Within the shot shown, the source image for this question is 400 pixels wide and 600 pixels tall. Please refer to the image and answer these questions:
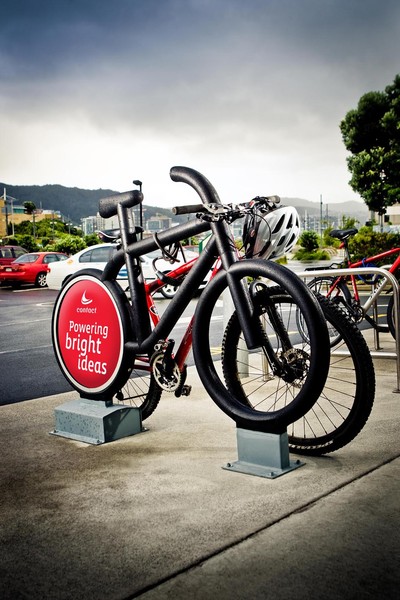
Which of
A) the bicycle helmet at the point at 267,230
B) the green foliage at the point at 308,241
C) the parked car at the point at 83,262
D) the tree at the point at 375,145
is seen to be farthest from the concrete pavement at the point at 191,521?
the green foliage at the point at 308,241

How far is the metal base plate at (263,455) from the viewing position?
3596mm

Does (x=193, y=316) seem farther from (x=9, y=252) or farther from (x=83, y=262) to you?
(x=9, y=252)

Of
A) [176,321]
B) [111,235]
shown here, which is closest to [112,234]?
[111,235]

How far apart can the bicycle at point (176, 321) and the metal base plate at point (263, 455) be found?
7 centimetres

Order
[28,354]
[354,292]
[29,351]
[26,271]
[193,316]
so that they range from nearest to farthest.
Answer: [193,316] → [354,292] → [28,354] → [29,351] → [26,271]

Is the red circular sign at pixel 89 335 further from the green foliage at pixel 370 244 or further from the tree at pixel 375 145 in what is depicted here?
the tree at pixel 375 145

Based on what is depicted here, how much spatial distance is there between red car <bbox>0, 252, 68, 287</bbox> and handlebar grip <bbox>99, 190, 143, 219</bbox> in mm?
20015

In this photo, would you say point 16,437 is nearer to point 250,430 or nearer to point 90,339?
point 90,339

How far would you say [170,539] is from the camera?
2832mm

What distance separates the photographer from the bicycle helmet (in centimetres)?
386

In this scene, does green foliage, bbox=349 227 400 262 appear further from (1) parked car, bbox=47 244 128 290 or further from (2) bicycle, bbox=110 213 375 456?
(2) bicycle, bbox=110 213 375 456

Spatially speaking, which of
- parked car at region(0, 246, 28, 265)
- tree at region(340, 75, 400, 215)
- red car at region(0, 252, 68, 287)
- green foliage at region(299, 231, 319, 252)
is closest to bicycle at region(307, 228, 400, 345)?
red car at region(0, 252, 68, 287)

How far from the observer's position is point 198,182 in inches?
153

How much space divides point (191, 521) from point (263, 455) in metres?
0.76
